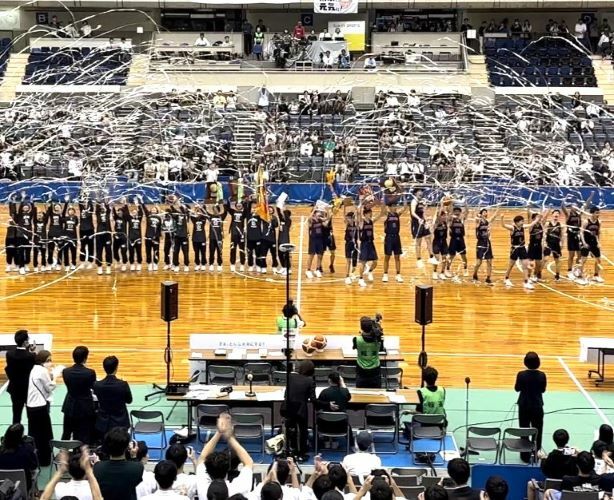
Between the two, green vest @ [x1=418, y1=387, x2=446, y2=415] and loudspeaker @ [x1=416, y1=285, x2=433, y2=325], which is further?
loudspeaker @ [x1=416, y1=285, x2=433, y2=325]

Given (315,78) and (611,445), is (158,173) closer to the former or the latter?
(315,78)

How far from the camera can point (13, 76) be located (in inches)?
1524

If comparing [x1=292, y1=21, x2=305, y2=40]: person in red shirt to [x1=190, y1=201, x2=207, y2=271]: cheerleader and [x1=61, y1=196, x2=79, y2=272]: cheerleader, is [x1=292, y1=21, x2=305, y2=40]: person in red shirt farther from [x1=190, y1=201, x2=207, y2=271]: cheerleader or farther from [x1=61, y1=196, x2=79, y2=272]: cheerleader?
[x1=61, y1=196, x2=79, y2=272]: cheerleader

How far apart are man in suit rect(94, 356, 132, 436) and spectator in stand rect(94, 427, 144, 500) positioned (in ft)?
10.3

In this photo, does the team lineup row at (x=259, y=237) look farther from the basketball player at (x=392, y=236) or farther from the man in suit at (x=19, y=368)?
the man in suit at (x=19, y=368)

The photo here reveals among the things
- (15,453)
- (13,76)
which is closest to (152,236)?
(15,453)

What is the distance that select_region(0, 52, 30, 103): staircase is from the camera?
37.8 meters

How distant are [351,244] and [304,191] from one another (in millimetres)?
10432

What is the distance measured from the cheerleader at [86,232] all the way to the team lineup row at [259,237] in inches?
0.8

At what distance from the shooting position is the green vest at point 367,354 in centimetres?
1350

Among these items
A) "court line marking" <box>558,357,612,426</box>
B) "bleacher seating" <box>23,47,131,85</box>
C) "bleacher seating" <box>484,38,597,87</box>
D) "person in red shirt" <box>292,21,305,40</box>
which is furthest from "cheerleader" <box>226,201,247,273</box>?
"person in red shirt" <box>292,21,305,40</box>

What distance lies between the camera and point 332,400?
12102 millimetres

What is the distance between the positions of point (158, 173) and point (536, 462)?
1957 centimetres

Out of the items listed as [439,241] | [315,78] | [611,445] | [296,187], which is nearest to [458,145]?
[296,187]
